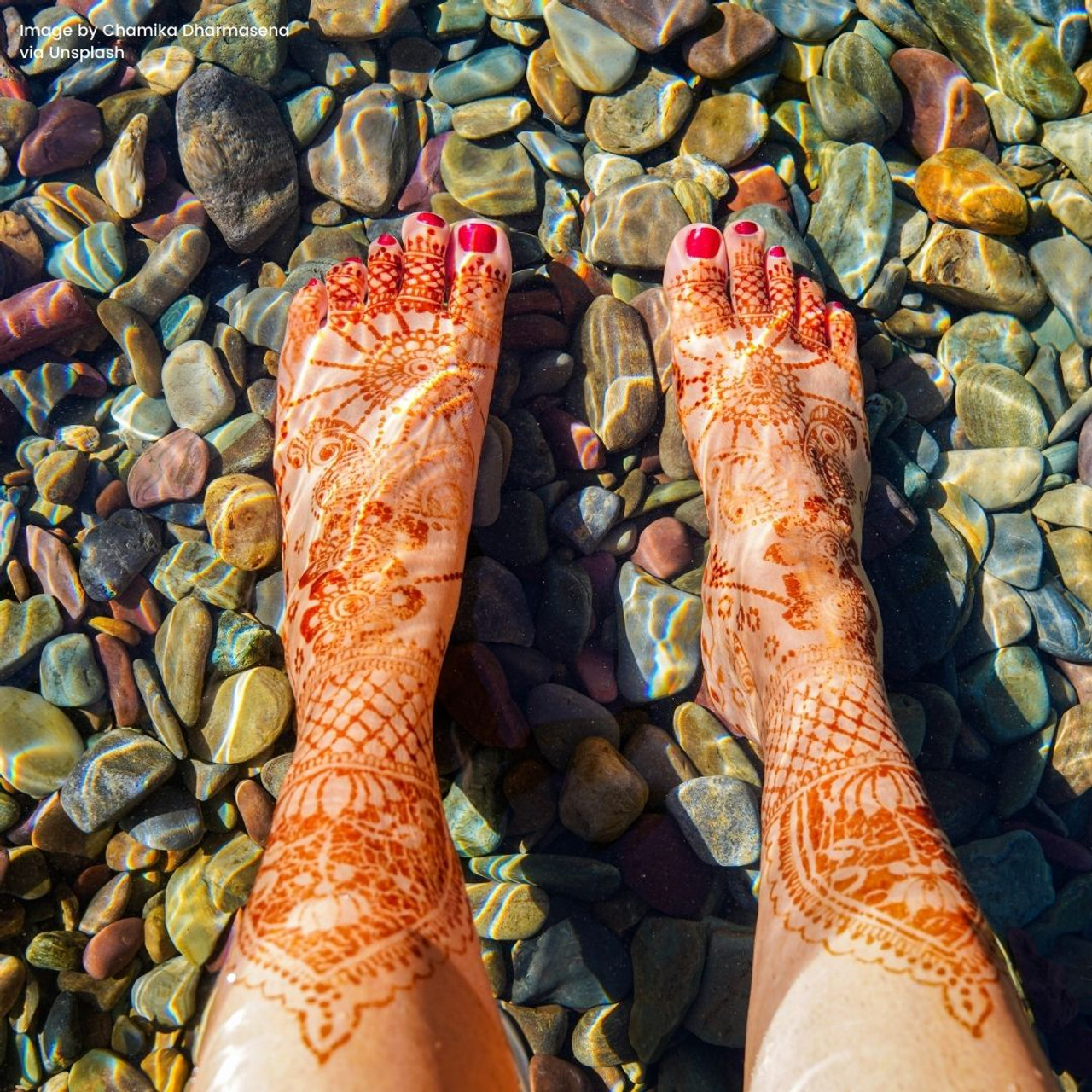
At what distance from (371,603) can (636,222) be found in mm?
1600

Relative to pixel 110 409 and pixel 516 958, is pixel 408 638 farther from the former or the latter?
pixel 110 409

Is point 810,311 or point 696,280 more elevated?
point 696,280

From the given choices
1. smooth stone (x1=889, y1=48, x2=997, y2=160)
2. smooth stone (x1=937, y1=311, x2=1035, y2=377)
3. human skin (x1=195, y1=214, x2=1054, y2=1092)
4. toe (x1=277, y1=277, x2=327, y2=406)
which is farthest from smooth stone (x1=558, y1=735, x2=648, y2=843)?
smooth stone (x1=889, y1=48, x2=997, y2=160)

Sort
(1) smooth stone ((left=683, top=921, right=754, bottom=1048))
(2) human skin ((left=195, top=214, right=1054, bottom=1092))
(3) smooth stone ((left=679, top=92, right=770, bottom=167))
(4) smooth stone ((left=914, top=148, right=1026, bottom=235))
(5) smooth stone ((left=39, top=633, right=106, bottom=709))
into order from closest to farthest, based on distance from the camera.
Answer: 1. (2) human skin ((left=195, top=214, right=1054, bottom=1092))
2. (1) smooth stone ((left=683, top=921, right=754, bottom=1048))
3. (5) smooth stone ((left=39, top=633, right=106, bottom=709))
4. (4) smooth stone ((left=914, top=148, right=1026, bottom=235))
5. (3) smooth stone ((left=679, top=92, right=770, bottom=167))

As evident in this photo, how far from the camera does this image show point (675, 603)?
8.93 feet

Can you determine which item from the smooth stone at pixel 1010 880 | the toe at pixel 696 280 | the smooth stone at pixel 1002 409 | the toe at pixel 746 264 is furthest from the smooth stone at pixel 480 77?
the smooth stone at pixel 1010 880

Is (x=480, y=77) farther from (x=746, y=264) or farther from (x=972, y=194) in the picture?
(x=972, y=194)

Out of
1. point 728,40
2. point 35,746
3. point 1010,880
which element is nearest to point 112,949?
point 35,746

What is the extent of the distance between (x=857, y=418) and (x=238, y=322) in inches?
83.5

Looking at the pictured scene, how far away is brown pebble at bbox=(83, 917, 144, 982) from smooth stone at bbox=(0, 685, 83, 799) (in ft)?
1.46

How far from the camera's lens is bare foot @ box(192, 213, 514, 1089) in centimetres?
150

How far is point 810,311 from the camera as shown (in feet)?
9.58

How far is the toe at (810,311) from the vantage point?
2.92 m

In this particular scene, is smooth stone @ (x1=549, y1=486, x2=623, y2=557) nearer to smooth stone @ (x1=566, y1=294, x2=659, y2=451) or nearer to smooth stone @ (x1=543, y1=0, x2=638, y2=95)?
smooth stone @ (x1=566, y1=294, x2=659, y2=451)
